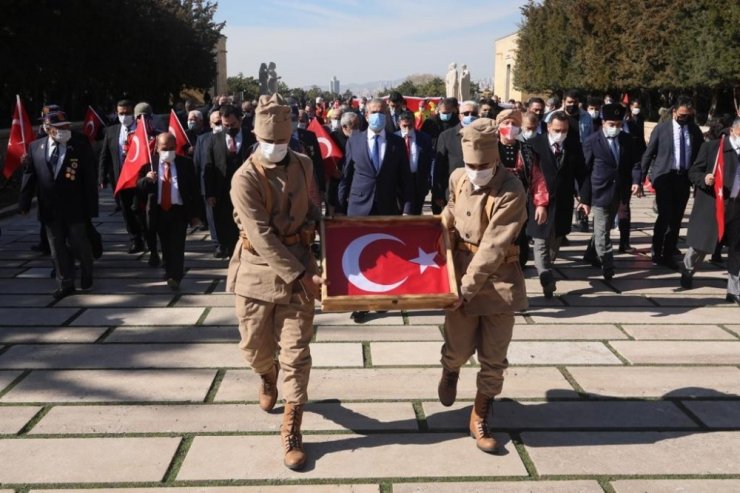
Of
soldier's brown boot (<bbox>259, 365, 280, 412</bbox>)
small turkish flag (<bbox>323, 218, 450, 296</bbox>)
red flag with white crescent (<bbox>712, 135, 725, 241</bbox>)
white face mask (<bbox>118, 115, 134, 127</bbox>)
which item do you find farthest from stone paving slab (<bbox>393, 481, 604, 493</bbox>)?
white face mask (<bbox>118, 115, 134, 127</bbox>)

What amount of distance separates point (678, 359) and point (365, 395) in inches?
89.1

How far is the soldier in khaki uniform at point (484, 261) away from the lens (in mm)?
3777

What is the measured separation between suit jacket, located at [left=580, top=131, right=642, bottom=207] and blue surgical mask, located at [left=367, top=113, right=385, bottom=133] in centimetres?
221

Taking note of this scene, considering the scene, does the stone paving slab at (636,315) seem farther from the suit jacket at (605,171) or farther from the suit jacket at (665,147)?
the suit jacket at (665,147)

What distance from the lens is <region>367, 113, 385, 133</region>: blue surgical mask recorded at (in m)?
6.64

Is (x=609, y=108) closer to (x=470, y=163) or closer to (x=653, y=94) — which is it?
(x=470, y=163)

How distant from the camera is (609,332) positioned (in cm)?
592

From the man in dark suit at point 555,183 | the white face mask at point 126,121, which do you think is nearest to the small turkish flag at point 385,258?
the man in dark suit at point 555,183

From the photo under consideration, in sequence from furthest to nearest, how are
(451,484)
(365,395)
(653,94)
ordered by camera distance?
(653,94) < (365,395) < (451,484)

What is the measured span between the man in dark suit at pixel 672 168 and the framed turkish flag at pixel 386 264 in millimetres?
4791

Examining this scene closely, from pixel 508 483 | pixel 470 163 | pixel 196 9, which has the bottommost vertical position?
pixel 508 483

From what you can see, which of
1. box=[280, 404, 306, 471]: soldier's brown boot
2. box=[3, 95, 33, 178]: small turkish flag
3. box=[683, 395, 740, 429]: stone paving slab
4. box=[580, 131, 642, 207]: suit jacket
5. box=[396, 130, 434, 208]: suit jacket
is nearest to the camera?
box=[280, 404, 306, 471]: soldier's brown boot

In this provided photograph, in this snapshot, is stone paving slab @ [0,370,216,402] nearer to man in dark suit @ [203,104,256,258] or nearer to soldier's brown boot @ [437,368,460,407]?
soldier's brown boot @ [437,368,460,407]

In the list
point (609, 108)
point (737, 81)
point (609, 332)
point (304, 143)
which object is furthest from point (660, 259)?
point (737, 81)
